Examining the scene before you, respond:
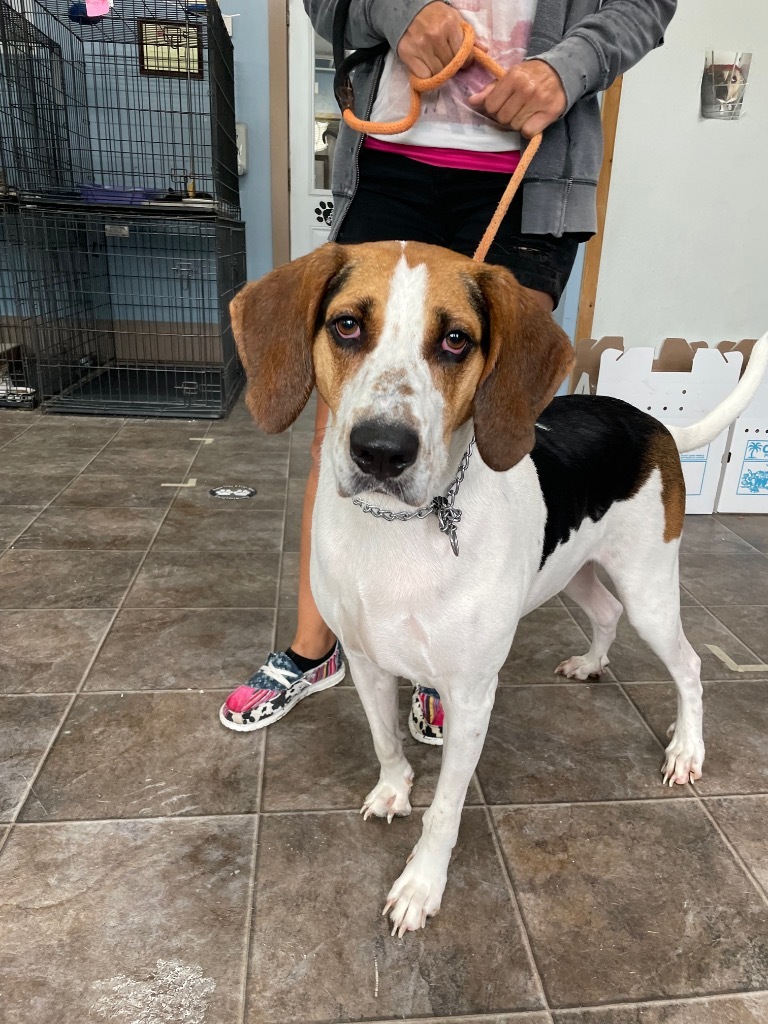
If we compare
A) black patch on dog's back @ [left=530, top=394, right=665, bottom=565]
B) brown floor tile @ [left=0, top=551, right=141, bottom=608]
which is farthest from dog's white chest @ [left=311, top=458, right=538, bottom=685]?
brown floor tile @ [left=0, top=551, right=141, bottom=608]

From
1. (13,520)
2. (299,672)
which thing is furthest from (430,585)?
(13,520)

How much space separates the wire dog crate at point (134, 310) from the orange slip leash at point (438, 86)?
3.82 meters

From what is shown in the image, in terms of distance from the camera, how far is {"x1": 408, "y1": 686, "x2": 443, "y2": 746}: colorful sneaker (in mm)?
2092

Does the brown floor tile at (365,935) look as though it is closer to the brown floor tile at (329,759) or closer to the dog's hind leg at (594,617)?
the brown floor tile at (329,759)

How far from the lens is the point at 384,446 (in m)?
1.15

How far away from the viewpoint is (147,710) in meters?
2.18

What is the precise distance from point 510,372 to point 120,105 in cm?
616

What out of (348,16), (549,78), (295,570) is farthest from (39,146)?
(549,78)

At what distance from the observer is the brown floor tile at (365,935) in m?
1.37

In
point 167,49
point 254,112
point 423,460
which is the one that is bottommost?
point 423,460

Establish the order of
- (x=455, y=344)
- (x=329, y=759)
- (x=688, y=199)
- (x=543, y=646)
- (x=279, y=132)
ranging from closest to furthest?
(x=455, y=344), (x=329, y=759), (x=543, y=646), (x=688, y=199), (x=279, y=132)

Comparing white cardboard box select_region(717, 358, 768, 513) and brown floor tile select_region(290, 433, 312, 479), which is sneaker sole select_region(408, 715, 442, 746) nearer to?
brown floor tile select_region(290, 433, 312, 479)

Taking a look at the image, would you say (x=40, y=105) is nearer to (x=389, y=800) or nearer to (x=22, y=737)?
(x=22, y=737)

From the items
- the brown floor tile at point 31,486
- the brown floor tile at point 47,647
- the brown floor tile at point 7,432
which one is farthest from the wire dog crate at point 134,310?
the brown floor tile at point 47,647
